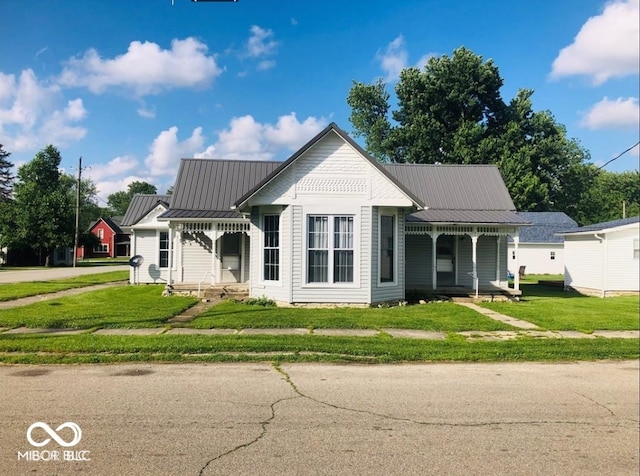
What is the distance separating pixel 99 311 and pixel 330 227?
20.9 ft

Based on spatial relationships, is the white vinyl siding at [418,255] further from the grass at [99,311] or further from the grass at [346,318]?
the grass at [99,311]

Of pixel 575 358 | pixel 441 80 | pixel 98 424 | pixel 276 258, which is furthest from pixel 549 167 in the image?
pixel 98 424

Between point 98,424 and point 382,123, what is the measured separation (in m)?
34.3

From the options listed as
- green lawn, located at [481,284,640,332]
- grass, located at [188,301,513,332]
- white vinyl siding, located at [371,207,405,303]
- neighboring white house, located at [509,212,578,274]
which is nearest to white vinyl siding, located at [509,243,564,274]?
neighboring white house, located at [509,212,578,274]

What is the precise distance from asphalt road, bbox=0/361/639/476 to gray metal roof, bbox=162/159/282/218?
36.8ft

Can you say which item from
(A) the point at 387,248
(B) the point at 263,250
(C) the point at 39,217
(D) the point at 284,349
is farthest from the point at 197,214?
(C) the point at 39,217

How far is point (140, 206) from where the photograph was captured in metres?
22.5

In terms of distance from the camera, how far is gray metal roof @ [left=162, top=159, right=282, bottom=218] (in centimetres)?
1733

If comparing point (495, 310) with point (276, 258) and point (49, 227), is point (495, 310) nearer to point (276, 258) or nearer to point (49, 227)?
point (276, 258)

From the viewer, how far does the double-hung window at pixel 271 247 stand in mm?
13832

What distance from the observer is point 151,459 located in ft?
11.1

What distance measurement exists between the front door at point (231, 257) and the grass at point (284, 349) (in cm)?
961

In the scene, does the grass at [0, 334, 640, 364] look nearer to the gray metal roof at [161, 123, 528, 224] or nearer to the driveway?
the gray metal roof at [161, 123, 528, 224]

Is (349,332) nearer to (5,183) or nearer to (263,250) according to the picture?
(263,250)
